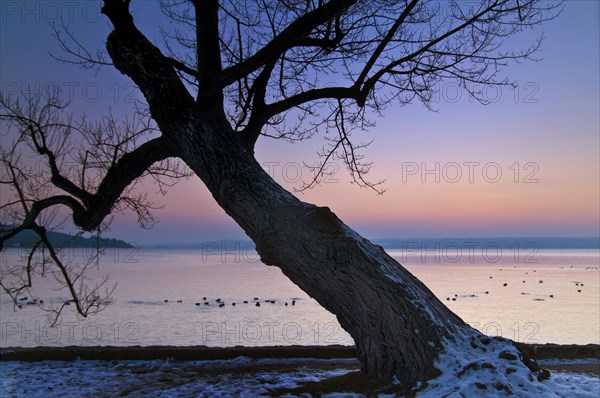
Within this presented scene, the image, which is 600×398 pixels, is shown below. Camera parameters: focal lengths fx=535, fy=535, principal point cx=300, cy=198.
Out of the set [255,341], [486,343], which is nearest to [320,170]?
[486,343]

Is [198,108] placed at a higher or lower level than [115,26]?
lower

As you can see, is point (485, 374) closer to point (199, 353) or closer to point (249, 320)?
point (199, 353)

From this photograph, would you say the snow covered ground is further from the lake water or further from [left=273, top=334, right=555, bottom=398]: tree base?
the lake water

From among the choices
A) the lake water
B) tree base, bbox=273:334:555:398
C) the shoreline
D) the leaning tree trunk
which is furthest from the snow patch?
the lake water

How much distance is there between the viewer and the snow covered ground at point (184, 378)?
5773 millimetres

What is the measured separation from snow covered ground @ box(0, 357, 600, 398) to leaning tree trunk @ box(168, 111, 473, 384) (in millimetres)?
444

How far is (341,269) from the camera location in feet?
17.0

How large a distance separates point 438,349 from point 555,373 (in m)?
3.00

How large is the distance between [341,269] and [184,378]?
286 cm

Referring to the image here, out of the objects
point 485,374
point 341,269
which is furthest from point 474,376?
point 341,269

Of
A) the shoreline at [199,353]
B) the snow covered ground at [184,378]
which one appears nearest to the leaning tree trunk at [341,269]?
the snow covered ground at [184,378]

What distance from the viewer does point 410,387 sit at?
472cm

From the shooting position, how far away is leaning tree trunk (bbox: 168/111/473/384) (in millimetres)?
4949

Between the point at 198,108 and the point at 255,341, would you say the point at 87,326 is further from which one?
the point at 198,108
